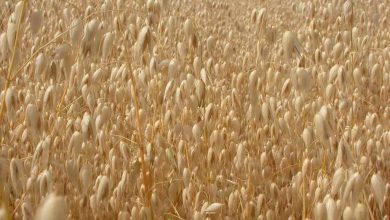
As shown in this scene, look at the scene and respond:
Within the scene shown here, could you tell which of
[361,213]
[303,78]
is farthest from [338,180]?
[303,78]

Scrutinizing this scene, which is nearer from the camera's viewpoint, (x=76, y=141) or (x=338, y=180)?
(x=338, y=180)

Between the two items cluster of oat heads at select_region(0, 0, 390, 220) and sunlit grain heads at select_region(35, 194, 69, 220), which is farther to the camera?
cluster of oat heads at select_region(0, 0, 390, 220)

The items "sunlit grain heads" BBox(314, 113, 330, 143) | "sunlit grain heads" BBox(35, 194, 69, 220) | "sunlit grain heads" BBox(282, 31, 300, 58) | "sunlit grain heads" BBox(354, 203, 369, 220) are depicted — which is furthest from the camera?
"sunlit grain heads" BBox(282, 31, 300, 58)

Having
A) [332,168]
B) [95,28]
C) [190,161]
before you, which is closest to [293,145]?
[332,168]

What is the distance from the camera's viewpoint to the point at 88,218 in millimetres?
1489

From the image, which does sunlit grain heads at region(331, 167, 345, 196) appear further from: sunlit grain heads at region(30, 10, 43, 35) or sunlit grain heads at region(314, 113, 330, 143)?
sunlit grain heads at region(30, 10, 43, 35)

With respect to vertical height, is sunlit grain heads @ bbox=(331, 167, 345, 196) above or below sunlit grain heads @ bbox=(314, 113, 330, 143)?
below

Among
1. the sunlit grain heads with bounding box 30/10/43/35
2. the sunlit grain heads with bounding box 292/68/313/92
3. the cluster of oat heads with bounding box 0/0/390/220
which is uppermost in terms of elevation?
the sunlit grain heads with bounding box 30/10/43/35

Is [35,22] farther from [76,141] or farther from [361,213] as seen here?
[361,213]

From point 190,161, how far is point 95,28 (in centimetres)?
52

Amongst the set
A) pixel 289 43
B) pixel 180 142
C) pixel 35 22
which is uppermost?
pixel 35 22

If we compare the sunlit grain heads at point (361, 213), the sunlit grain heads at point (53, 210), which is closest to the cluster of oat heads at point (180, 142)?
the sunlit grain heads at point (361, 213)

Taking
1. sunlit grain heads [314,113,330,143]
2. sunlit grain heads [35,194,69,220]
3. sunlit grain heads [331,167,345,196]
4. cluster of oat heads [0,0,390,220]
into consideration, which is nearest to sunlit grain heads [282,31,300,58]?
cluster of oat heads [0,0,390,220]

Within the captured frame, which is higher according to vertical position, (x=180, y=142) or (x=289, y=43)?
(x=289, y=43)
